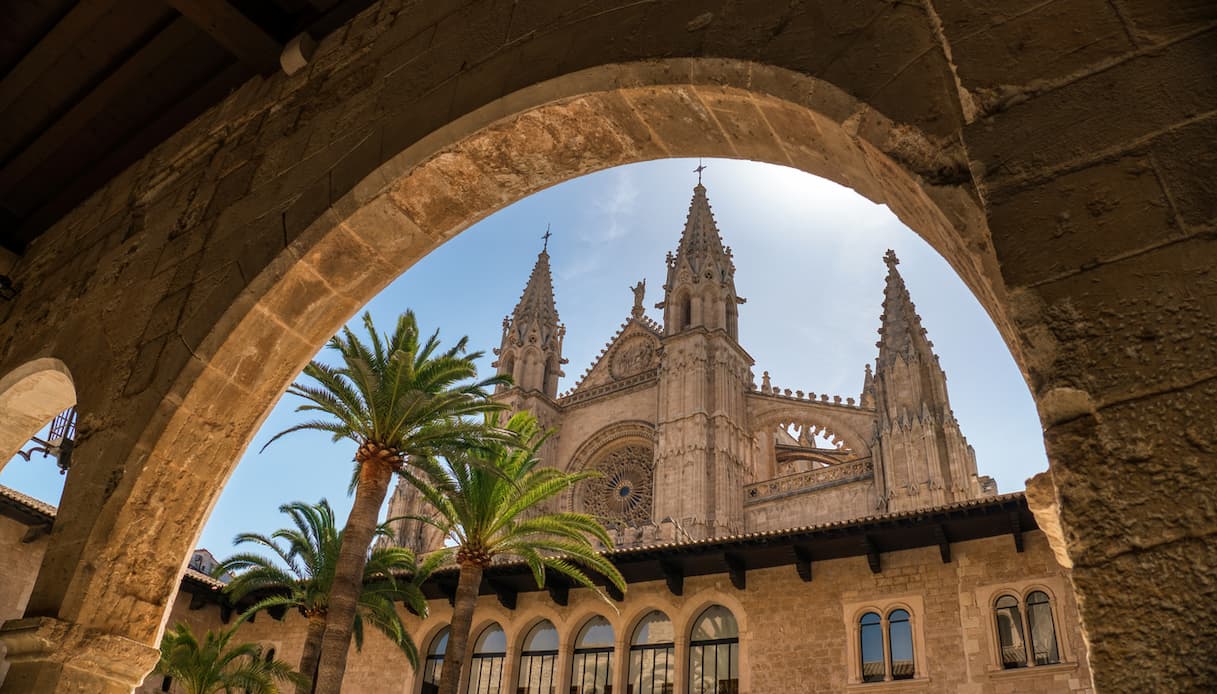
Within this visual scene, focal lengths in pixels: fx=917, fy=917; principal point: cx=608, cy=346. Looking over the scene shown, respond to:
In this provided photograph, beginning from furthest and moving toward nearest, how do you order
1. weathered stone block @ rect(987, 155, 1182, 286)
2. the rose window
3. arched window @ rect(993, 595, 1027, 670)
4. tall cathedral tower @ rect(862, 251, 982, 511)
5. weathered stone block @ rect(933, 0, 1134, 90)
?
the rose window < tall cathedral tower @ rect(862, 251, 982, 511) < arched window @ rect(993, 595, 1027, 670) < weathered stone block @ rect(933, 0, 1134, 90) < weathered stone block @ rect(987, 155, 1182, 286)

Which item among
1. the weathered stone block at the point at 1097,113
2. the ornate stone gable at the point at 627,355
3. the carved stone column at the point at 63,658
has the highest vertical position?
the ornate stone gable at the point at 627,355

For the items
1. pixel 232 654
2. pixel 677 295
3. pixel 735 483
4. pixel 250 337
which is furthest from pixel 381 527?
pixel 677 295

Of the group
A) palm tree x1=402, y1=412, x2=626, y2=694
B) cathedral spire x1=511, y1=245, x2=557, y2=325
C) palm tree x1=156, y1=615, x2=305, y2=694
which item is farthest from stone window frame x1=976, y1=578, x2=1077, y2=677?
cathedral spire x1=511, y1=245, x2=557, y2=325

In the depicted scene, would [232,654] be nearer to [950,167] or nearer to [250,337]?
[250,337]

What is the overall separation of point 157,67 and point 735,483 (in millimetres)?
24319

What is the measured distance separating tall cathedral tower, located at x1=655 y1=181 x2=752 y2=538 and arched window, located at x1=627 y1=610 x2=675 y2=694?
10455 millimetres

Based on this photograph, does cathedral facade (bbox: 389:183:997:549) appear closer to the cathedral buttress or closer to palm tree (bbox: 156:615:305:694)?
the cathedral buttress

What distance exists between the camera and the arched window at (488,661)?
16391mm

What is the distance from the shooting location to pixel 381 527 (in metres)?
15.4

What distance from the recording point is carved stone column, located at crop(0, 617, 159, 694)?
10.4 feet

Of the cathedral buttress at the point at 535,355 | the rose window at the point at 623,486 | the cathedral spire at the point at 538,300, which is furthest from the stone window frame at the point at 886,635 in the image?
the cathedral spire at the point at 538,300

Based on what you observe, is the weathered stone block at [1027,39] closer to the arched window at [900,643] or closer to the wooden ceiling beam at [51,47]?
the wooden ceiling beam at [51,47]

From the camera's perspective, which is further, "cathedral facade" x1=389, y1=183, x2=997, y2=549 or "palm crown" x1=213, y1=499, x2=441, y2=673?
"cathedral facade" x1=389, y1=183, x2=997, y2=549

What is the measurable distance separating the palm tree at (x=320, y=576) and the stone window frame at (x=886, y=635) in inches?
259
